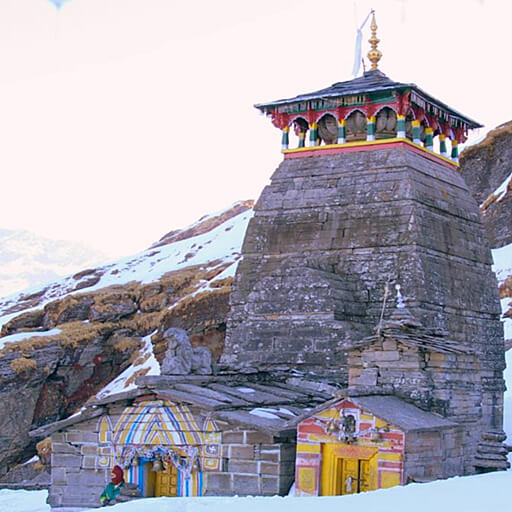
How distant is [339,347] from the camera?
26.3 meters

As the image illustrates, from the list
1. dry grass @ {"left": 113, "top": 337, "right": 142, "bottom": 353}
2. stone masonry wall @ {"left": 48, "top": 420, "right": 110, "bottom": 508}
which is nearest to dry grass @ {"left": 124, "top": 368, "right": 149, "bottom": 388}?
dry grass @ {"left": 113, "top": 337, "right": 142, "bottom": 353}

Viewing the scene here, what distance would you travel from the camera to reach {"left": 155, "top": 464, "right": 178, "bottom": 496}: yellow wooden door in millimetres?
22970

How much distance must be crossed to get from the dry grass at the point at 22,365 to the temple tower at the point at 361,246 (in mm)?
17005

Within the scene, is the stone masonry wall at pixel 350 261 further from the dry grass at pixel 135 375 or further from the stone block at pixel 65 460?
the dry grass at pixel 135 375

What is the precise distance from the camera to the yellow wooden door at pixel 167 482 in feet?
75.4

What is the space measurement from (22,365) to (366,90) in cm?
2056

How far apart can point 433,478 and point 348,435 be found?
5.96 ft

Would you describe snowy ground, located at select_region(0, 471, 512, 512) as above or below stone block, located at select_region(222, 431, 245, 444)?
below

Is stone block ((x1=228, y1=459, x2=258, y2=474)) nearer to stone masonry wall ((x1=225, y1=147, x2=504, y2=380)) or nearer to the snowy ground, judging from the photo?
the snowy ground

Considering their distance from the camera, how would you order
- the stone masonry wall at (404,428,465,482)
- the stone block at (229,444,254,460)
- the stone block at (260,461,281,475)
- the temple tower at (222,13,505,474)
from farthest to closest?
the temple tower at (222,13,505,474) < the stone block at (229,444,254,460) < the stone block at (260,461,281,475) < the stone masonry wall at (404,428,465,482)

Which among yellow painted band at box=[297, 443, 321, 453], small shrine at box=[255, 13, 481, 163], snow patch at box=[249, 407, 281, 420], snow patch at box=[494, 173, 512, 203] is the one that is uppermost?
snow patch at box=[494, 173, 512, 203]

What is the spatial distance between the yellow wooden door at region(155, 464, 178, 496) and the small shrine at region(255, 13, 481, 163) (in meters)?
10.8

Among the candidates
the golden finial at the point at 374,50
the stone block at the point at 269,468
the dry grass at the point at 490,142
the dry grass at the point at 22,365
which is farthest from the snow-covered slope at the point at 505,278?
the stone block at the point at 269,468

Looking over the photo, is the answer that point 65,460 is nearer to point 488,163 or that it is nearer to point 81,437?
point 81,437
